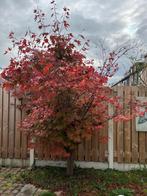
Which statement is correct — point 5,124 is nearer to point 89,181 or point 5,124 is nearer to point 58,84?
point 89,181

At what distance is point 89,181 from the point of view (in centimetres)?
477

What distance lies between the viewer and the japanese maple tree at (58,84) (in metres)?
4.02

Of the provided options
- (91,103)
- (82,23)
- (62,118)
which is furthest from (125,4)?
(62,118)

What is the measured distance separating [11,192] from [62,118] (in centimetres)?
149

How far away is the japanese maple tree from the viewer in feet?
13.2

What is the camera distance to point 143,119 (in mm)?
5508

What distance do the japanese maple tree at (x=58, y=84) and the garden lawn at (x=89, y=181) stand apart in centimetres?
36

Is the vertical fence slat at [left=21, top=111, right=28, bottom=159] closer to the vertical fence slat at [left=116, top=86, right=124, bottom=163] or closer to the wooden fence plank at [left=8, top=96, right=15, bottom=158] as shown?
the wooden fence plank at [left=8, top=96, right=15, bottom=158]

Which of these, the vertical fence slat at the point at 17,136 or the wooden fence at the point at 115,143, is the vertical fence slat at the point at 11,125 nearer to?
the wooden fence at the point at 115,143

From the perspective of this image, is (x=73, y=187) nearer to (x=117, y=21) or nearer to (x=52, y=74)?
(x=52, y=74)

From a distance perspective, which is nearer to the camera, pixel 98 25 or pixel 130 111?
pixel 130 111

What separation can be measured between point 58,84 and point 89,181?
198 centimetres

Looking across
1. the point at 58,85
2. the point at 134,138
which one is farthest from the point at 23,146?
the point at 58,85

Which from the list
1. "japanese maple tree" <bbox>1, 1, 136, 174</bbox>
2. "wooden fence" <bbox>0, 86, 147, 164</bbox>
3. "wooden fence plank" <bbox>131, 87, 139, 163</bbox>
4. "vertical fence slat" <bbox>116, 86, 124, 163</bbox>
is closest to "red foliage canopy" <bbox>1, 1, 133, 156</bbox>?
"japanese maple tree" <bbox>1, 1, 136, 174</bbox>
